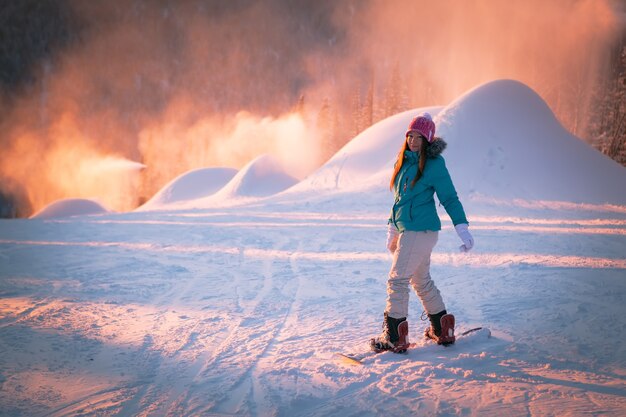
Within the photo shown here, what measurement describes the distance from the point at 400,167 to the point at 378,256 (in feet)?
13.6

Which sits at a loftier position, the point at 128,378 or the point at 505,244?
the point at 505,244

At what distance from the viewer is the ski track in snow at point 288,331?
96.3 inches

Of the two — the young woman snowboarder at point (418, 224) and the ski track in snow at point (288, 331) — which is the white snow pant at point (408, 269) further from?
the ski track in snow at point (288, 331)

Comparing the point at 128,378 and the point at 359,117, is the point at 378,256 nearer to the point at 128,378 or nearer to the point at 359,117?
the point at 128,378

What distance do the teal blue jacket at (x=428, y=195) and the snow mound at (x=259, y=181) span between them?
21812mm

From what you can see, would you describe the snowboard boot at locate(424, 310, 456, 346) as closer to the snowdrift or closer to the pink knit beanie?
the pink knit beanie

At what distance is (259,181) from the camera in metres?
26.7

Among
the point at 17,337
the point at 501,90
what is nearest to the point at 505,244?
the point at 17,337

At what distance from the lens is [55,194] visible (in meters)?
101

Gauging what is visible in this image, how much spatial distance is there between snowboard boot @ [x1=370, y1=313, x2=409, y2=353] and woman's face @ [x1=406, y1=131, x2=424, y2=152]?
1554 mm

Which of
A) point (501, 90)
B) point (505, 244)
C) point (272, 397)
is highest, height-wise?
point (501, 90)

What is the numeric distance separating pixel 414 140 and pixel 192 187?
30953 millimetres

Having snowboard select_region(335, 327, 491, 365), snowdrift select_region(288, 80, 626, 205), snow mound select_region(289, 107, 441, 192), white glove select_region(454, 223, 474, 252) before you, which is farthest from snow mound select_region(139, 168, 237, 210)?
white glove select_region(454, 223, 474, 252)

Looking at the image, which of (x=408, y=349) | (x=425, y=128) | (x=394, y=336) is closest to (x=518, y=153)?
(x=425, y=128)
